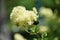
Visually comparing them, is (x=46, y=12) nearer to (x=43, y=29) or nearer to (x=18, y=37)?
(x=43, y=29)

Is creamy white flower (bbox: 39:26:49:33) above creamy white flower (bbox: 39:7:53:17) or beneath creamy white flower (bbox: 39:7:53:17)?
beneath

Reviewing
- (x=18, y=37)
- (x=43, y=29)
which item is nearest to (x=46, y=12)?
(x=43, y=29)

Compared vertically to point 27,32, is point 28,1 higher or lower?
higher

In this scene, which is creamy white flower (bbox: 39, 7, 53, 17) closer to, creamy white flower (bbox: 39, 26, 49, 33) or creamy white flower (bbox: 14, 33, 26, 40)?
creamy white flower (bbox: 39, 26, 49, 33)

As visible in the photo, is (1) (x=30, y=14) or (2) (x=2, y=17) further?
(2) (x=2, y=17)

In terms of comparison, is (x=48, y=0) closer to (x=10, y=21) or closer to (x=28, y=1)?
(x=28, y=1)

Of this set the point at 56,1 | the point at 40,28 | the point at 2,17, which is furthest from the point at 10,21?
the point at 56,1

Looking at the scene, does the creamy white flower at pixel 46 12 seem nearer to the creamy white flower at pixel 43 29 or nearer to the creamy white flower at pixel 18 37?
the creamy white flower at pixel 43 29

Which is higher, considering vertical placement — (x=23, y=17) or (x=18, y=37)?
(x=23, y=17)

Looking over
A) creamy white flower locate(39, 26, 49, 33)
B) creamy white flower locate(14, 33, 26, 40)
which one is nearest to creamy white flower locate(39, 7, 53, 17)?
creamy white flower locate(39, 26, 49, 33)

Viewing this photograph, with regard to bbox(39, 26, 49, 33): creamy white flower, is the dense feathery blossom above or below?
above

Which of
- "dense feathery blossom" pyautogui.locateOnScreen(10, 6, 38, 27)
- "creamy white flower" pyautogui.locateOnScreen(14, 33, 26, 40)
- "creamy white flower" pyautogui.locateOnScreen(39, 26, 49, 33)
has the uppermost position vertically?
"dense feathery blossom" pyautogui.locateOnScreen(10, 6, 38, 27)
